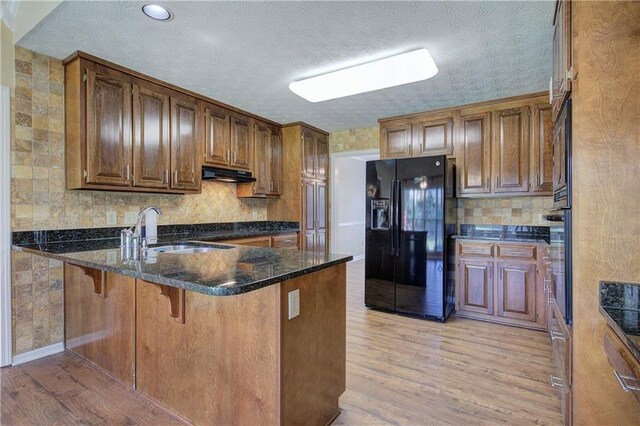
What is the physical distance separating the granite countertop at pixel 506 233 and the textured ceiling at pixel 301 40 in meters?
1.51

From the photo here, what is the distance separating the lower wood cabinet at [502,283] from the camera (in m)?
3.22

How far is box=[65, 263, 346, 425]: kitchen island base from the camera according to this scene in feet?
4.68

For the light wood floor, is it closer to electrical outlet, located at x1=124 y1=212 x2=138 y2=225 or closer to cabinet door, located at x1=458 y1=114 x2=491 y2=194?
electrical outlet, located at x1=124 y1=212 x2=138 y2=225

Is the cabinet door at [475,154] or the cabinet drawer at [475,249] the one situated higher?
the cabinet door at [475,154]

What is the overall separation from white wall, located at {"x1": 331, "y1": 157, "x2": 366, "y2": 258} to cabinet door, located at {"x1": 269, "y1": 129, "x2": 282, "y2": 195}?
7.37 ft

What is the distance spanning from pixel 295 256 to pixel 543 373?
79.2 inches

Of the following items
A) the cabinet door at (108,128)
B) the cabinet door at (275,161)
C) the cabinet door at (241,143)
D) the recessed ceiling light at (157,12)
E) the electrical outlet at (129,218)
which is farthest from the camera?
the cabinet door at (275,161)

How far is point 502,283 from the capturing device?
3.38 metres

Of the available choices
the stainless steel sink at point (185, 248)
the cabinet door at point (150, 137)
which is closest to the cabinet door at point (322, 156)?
the cabinet door at point (150, 137)

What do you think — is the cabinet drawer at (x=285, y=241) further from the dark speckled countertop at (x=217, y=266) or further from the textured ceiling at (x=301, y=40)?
the dark speckled countertop at (x=217, y=266)

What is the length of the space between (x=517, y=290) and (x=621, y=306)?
7.40 ft

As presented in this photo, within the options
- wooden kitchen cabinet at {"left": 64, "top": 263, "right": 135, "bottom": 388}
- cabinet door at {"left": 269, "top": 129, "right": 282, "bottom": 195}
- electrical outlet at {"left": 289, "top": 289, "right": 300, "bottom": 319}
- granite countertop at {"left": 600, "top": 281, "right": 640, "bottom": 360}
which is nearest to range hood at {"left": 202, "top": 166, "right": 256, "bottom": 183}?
cabinet door at {"left": 269, "top": 129, "right": 282, "bottom": 195}

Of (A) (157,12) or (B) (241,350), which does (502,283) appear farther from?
(A) (157,12)

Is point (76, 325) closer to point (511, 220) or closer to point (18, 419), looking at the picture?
point (18, 419)
